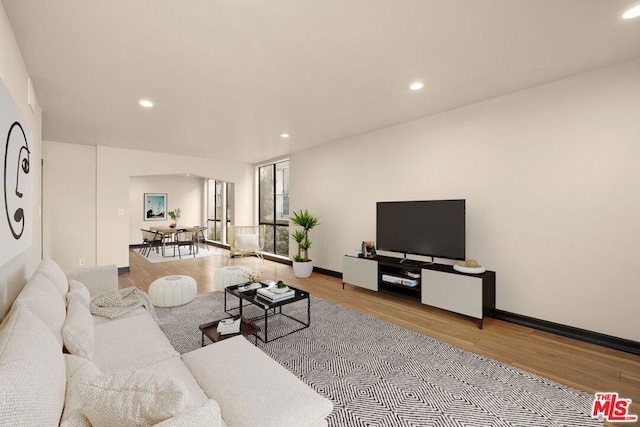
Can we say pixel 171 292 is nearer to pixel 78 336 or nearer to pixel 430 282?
pixel 78 336

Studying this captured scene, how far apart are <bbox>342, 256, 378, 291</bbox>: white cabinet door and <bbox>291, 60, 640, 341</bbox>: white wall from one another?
3.93 ft

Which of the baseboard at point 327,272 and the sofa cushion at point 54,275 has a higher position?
the sofa cushion at point 54,275

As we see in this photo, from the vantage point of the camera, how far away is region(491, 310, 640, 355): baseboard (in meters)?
2.62

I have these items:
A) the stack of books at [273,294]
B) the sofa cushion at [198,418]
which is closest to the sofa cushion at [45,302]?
the sofa cushion at [198,418]

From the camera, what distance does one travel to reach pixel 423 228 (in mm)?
3896

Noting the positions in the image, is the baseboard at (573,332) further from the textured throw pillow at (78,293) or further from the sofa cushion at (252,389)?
the textured throw pillow at (78,293)

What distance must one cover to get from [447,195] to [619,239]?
1.66 meters

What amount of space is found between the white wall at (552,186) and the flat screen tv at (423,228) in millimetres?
243

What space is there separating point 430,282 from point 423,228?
0.72m

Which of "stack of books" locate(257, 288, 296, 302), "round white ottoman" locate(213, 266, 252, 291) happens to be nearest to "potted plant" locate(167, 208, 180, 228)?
"round white ottoman" locate(213, 266, 252, 291)

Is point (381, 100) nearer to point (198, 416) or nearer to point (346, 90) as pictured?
point (346, 90)

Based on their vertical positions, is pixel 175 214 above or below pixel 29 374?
above

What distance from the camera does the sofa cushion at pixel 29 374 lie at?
0.81 metres

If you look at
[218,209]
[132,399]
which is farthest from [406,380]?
[218,209]
